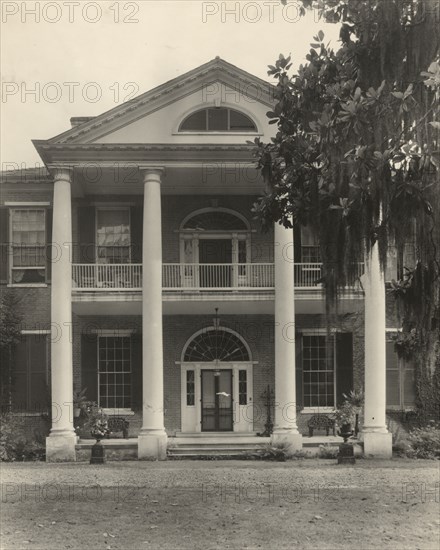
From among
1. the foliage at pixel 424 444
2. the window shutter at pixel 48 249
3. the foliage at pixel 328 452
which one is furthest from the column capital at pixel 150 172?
the foliage at pixel 424 444

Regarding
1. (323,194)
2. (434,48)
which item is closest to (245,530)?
(323,194)

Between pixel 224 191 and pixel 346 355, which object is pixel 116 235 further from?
pixel 346 355

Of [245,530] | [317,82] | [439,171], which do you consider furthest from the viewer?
[245,530]

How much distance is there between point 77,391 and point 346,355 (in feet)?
23.7

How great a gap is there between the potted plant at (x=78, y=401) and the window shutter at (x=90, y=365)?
0.36 m

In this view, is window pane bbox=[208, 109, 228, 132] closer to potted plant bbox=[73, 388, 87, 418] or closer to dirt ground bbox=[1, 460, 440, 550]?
potted plant bbox=[73, 388, 87, 418]

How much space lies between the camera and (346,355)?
21266 millimetres

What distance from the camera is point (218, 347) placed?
21797 millimetres

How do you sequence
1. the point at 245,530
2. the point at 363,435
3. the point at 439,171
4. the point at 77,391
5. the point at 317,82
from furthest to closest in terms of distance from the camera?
the point at 77,391 < the point at 363,435 < the point at 245,530 < the point at 317,82 < the point at 439,171

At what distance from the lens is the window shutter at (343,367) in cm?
2125

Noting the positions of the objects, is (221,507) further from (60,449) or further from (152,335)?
(60,449)

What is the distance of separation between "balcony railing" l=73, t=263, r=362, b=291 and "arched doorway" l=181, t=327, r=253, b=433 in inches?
58.7

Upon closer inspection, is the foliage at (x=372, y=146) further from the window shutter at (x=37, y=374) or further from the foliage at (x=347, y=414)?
the window shutter at (x=37, y=374)

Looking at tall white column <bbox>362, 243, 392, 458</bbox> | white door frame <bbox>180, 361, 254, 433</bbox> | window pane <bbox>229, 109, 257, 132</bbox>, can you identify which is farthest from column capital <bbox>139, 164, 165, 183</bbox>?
white door frame <bbox>180, 361, 254, 433</bbox>
